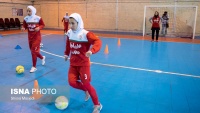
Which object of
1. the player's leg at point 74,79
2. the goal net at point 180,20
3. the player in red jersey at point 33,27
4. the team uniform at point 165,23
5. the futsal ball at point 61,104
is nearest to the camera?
the player's leg at point 74,79

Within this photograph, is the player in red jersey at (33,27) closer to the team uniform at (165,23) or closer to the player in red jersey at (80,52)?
the player in red jersey at (80,52)

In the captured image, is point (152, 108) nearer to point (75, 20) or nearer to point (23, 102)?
point (75, 20)

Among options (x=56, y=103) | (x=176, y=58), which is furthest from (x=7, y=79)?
(x=176, y=58)

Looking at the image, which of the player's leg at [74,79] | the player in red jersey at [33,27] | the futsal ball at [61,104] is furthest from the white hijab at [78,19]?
the player in red jersey at [33,27]

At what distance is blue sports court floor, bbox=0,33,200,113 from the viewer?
3.54 metres

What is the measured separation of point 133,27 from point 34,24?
13.6 m

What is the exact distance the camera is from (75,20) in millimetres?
3090

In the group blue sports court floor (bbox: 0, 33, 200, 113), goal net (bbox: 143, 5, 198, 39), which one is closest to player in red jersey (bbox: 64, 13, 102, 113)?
blue sports court floor (bbox: 0, 33, 200, 113)

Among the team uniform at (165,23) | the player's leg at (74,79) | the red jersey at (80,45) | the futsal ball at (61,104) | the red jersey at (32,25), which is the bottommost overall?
the futsal ball at (61,104)

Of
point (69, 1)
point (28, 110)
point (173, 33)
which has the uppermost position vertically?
point (69, 1)

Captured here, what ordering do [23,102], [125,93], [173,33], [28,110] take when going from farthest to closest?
[173,33] < [125,93] < [23,102] < [28,110]

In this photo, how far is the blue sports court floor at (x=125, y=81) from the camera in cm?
354

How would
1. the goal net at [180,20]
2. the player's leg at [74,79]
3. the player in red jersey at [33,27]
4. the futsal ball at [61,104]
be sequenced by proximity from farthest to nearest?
the goal net at [180,20] → the player in red jersey at [33,27] → the futsal ball at [61,104] → the player's leg at [74,79]

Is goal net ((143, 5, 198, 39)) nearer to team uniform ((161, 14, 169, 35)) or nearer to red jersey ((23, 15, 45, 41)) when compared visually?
team uniform ((161, 14, 169, 35))
